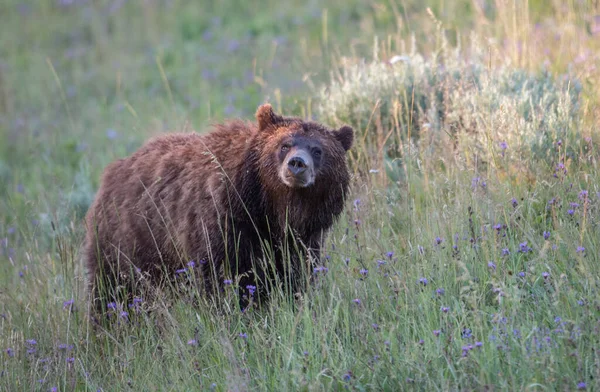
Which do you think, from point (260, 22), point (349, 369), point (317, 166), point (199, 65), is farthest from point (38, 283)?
point (260, 22)

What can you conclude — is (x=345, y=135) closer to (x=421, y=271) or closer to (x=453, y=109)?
(x=421, y=271)

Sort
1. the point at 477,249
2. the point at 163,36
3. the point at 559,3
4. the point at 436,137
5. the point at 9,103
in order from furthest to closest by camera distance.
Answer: the point at 163,36 < the point at 9,103 < the point at 559,3 < the point at 436,137 < the point at 477,249

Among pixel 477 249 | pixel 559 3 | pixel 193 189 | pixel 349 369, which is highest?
pixel 559 3

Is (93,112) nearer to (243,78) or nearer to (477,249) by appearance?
(243,78)

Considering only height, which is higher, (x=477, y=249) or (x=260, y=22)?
(x=260, y=22)

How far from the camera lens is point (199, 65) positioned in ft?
45.2

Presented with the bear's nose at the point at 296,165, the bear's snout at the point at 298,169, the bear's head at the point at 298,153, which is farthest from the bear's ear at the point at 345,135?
the bear's nose at the point at 296,165

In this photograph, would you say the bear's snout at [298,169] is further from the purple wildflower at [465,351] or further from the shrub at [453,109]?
the purple wildflower at [465,351]

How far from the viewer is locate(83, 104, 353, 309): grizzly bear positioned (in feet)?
16.8

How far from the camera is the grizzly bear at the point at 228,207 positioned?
202 inches

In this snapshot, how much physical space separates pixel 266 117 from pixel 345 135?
619 mm

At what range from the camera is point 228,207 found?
17.2ft

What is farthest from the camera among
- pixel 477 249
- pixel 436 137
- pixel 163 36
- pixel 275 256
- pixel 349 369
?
pixel 163 36

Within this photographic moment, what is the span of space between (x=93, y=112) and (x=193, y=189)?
8.03 meters
